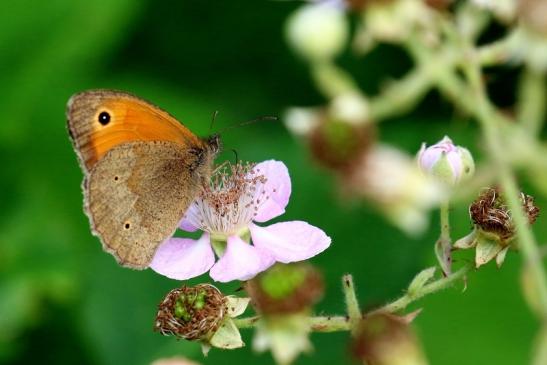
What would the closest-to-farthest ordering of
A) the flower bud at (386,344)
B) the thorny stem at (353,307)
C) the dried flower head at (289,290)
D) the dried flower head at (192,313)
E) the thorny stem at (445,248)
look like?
1. the flower bud at (386,344)
2. the dried flower head at (289,290)
3. the thorny stem at (353,307)
4. the thorny stem at (445,248)
5. the dried flower head at (192,313)

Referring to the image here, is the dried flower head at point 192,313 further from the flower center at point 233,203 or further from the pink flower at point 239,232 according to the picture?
the flower center at point 233,203

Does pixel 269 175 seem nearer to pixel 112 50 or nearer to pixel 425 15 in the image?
pixel 425 15

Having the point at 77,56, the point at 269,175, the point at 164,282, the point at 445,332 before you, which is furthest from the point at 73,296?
the point at 269,175

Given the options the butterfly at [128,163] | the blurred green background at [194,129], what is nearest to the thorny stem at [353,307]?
the butterfly at [128,163]

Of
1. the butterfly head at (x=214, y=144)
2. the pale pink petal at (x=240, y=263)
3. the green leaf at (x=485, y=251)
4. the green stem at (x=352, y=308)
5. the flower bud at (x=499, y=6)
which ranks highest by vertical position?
the butterfly head at (x=214, y=144)

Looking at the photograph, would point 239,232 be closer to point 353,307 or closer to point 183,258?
point 183,258

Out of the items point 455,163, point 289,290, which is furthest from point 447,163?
point 289,290

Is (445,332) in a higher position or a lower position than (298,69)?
lower
